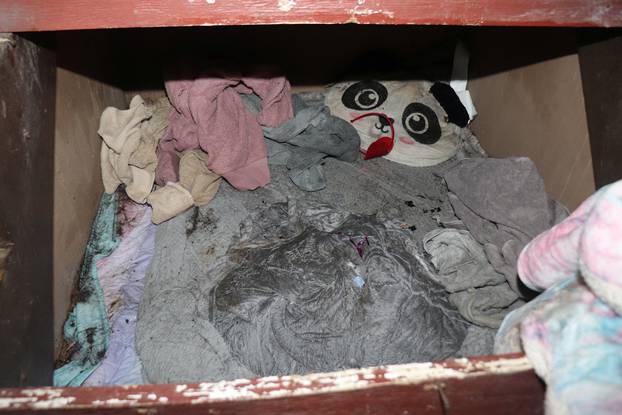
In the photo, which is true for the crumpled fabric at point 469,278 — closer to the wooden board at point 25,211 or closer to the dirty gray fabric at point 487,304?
the dirty gray fabric at point 487,304

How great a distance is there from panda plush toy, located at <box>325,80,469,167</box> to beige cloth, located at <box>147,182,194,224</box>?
0.88 meters

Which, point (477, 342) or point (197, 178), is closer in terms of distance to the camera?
point (477, 342)

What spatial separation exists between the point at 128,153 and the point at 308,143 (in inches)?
30.5

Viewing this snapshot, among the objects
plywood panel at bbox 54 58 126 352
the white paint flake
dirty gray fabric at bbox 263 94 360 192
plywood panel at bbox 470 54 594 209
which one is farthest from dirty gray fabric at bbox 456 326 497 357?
plywood panel at bbox 54 58 126 352

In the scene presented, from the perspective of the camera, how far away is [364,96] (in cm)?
225

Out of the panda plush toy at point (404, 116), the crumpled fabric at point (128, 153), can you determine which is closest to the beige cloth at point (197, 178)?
the crumpled fabric at point (128, 153)

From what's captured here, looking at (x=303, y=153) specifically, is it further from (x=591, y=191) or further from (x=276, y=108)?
(x=591, y=191)

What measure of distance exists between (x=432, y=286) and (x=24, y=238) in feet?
4.12

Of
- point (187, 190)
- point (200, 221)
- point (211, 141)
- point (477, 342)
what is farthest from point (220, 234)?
point (477, 342)

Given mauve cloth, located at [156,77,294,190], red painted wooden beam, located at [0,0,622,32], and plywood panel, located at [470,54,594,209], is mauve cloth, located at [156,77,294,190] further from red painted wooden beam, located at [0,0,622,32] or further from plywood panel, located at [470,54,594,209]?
plywood panel, located at [470,54,594,209]

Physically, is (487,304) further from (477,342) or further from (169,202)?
(169,202)

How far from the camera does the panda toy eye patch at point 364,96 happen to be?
7.32ft

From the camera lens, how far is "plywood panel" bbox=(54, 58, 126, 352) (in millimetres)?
1507

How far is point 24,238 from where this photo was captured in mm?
1162
